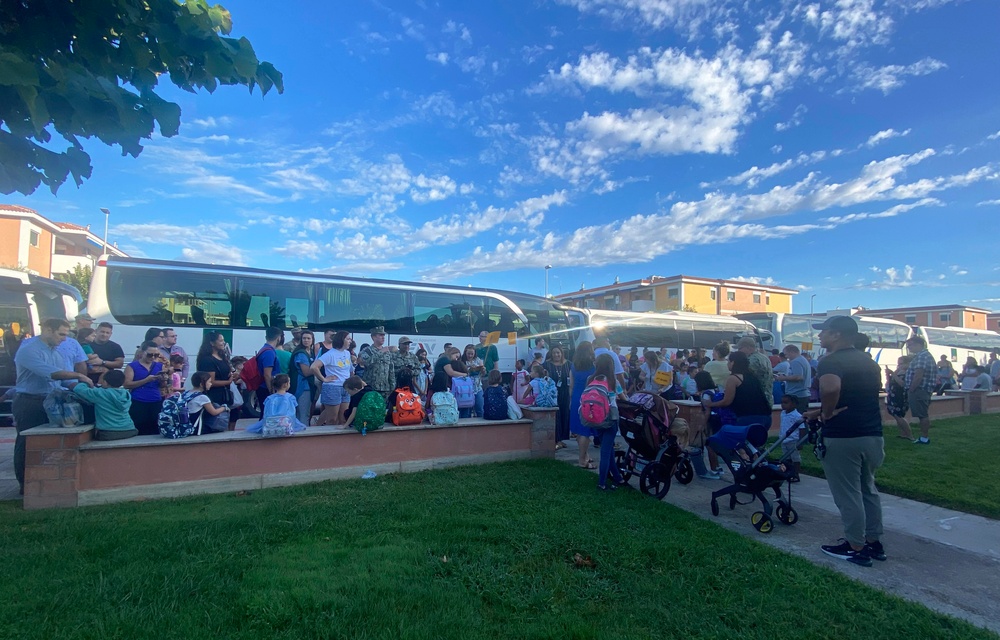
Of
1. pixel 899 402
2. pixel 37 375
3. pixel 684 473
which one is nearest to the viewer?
pixel 37 375

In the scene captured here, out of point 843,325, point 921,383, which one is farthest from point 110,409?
point 921,383

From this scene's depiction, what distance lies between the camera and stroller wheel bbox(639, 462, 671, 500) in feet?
19.2

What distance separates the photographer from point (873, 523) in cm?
442

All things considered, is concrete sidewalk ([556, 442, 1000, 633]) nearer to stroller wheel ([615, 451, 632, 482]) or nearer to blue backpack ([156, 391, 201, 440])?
stroller wheel ([615, 451, 632, 482])

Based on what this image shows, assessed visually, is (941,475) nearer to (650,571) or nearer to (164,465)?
(650,571)

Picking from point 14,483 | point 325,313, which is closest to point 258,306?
point 325,313

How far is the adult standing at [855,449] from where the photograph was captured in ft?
14.3

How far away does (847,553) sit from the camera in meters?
4.43

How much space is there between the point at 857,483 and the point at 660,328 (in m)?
17.9

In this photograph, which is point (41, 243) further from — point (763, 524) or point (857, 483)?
point (857, 483)

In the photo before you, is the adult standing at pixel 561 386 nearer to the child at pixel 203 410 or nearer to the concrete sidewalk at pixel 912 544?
the concrete sidewalk at pixel 912 544

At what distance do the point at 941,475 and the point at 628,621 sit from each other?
21.9 feet

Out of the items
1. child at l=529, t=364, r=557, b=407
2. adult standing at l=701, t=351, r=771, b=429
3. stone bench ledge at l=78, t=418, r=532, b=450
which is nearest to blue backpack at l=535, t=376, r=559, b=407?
child at l=529, t=364, r=557, b=407

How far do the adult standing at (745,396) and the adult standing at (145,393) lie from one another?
6793 millimetres
